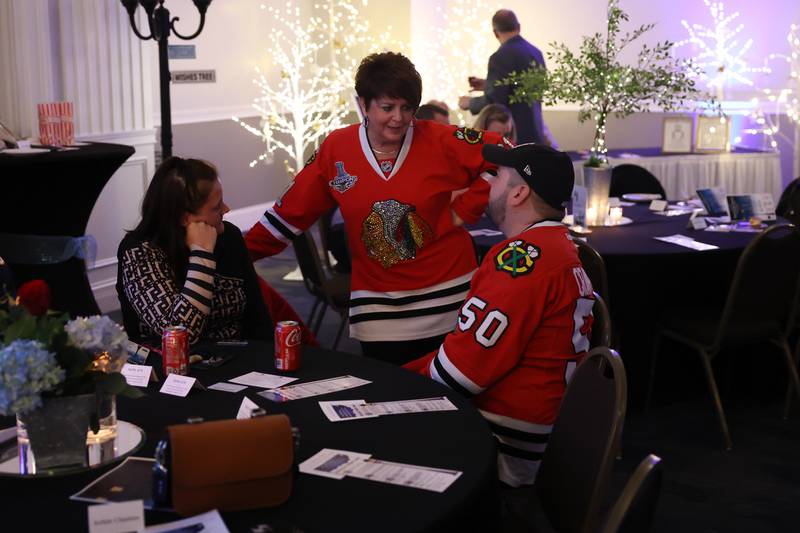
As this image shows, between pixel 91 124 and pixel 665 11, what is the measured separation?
16.1 feet

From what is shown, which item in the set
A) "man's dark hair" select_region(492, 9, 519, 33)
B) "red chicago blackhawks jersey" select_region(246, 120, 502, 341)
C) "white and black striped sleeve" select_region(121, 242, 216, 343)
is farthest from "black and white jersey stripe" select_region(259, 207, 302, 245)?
"man's dark hair" select_region(492, 9, 519, 33)

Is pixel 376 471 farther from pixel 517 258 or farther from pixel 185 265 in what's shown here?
pixel 185 265

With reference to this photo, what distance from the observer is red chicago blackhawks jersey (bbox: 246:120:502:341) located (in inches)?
113

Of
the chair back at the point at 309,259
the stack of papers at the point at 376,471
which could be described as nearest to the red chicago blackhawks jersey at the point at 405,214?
the stack of papers at the point at 376,471

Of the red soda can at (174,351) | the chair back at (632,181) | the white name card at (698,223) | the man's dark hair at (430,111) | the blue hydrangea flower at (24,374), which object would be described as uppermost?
the man's dark hair at (430,111)

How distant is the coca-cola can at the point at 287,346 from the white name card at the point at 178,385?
231mm

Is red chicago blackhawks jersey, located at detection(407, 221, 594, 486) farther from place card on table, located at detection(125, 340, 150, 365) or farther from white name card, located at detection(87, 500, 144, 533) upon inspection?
white name card, located at detection(87, 500, 144, 533)

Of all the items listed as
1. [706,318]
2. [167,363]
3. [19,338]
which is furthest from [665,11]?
[19,338]

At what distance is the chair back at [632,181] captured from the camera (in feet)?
18.2

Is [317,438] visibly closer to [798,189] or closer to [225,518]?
[225,518]

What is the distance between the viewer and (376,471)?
1.76 meters

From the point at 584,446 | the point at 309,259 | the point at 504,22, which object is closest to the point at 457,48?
the point at 504,22

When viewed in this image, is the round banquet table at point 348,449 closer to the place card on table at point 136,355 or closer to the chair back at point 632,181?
the place card on table at point 136,355

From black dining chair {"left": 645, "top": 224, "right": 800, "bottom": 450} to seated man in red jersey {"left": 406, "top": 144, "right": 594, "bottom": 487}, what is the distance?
1.66 m
